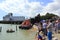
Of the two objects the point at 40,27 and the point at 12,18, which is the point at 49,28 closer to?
the point at 40,27

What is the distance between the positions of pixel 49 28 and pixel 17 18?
128 meters

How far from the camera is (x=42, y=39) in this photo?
11.7 metres

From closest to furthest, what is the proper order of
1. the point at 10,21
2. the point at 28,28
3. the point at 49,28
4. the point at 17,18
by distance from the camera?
1. the point at 49,28
2. the point at 28,28
3. the point at 10,21
4. the point at 17,18

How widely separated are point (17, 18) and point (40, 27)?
128034 millimetres

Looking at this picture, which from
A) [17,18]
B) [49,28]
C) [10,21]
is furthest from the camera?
[17,18]

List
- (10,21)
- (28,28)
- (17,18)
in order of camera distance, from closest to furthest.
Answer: (28,28) → (10,21) → (17,18)

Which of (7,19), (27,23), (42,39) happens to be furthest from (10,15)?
(42,39)

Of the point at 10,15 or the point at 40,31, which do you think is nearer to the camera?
the point at 40,31

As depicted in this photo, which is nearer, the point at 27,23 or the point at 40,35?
the point at 40,35

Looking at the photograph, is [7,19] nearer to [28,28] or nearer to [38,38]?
[28,28]

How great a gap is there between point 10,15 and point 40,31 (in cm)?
11978

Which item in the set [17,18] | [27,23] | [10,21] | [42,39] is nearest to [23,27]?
[27,23]

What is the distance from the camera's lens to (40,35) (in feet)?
38.0

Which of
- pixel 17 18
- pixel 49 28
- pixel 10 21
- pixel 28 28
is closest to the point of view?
pixel 49 28
